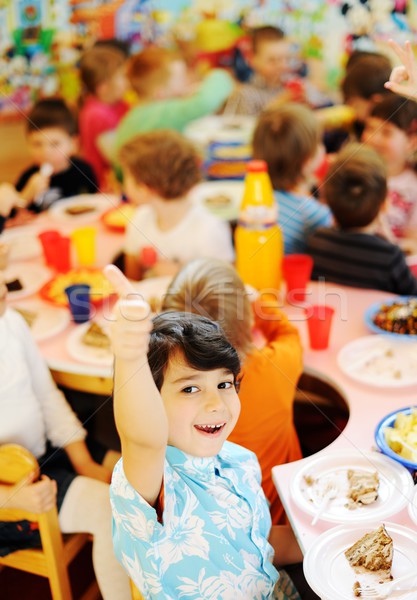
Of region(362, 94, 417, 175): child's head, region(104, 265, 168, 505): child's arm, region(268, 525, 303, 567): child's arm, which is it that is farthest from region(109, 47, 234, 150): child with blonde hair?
region(104, 265, 168, 505): child's arm

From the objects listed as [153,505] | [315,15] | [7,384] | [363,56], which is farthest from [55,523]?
[315,15]

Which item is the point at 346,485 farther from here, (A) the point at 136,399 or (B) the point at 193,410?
(A) the point at 136,399

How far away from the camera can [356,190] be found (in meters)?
1.99

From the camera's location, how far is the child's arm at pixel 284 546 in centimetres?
130

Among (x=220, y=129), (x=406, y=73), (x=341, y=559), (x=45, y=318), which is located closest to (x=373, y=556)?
(x=341, y=559)

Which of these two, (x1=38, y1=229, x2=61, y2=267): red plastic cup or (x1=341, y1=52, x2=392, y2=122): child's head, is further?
(x1=341, y1=52, x2=392, y2=122): child's head

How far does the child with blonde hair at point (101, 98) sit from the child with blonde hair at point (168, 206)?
4.81 ft

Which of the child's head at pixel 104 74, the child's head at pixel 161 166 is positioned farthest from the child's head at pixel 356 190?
the child's head at pixel 104 74

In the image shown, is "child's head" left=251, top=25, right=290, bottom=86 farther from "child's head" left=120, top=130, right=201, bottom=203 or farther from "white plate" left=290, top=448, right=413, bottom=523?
"white plate" left=290, top=448, right=413, bottom=523

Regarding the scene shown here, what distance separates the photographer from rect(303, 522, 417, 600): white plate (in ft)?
3.16

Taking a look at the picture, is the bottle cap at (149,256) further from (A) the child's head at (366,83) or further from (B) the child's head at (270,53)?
(B) the child's head at (270,53)

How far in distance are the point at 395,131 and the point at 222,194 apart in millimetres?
686

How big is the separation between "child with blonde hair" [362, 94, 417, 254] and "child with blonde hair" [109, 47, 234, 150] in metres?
1.11

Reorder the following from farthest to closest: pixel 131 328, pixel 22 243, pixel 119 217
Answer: pixel 119 217 → pixel 22 243 → pixel 131 328
